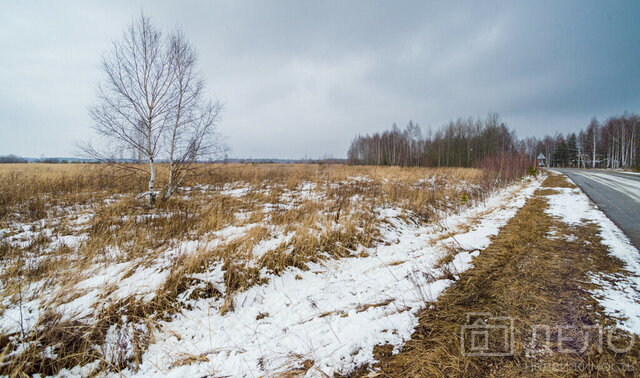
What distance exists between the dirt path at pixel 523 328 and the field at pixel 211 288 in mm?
197

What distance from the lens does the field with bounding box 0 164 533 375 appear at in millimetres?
1848

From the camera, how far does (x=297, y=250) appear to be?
3.90m

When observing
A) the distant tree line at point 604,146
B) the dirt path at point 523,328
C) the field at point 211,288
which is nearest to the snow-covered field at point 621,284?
the dirt path at point 523,328

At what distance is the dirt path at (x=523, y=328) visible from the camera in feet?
4.80

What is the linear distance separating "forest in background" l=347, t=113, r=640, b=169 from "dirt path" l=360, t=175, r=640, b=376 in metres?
41.9

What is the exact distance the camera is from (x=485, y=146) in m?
42.8

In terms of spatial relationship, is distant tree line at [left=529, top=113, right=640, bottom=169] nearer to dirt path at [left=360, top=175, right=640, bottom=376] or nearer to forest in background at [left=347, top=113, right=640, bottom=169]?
forest in background at [left=347, top=113, right=640, bottom=169]

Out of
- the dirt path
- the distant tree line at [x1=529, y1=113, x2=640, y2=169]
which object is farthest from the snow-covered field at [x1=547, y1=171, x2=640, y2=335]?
the distant tree line at [x1=529, y1=113, x2=640, y2=169]

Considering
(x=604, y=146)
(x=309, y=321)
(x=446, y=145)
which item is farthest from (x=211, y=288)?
(x=604, y=146)

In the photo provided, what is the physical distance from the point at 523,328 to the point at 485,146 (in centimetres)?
5220

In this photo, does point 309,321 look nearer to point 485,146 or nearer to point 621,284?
point 621,284

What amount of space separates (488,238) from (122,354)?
→ 18.1 feet

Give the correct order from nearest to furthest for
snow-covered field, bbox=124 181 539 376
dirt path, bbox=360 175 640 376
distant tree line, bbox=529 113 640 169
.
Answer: dirt path, bbox=360 175 640 376
snow-covered field, bbox=124 181 539 376
distant tree line, bbox=529 113 640 169

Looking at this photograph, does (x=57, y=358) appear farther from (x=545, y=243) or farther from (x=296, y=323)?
(x=545, y=243)
